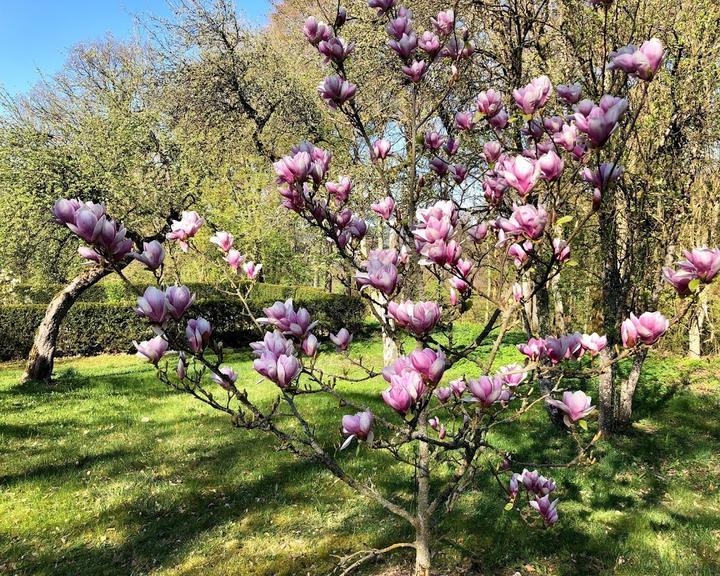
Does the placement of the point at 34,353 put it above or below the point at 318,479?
above

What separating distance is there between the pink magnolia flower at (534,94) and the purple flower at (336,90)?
71 centimetres

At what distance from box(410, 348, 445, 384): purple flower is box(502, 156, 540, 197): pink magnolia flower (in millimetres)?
555

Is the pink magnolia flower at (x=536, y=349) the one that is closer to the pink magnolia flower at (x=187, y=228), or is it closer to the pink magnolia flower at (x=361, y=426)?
the pink magnolia flower at (x=361, y=426)

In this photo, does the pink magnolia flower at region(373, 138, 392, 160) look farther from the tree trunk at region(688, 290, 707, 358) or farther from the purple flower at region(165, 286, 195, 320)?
the tree trunk at region(688, 290, 707, 358)

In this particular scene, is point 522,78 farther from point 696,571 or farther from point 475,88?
point 696,571

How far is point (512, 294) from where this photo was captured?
1.83m

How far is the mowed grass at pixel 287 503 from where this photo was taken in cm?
333

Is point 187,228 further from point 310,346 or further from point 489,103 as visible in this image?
point 489,103

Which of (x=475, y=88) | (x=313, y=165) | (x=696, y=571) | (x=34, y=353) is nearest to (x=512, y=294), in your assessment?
(x=313, y=165)

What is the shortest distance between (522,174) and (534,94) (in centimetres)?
38

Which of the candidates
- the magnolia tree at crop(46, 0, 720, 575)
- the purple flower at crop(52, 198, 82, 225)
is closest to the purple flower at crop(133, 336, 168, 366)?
the magnolia tree at crop(46, 0, 720, 575)

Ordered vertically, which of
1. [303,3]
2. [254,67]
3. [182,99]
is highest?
[303,3]

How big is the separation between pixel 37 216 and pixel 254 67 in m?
6.06

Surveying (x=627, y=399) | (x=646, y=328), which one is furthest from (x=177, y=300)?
(x=627, y=399)
